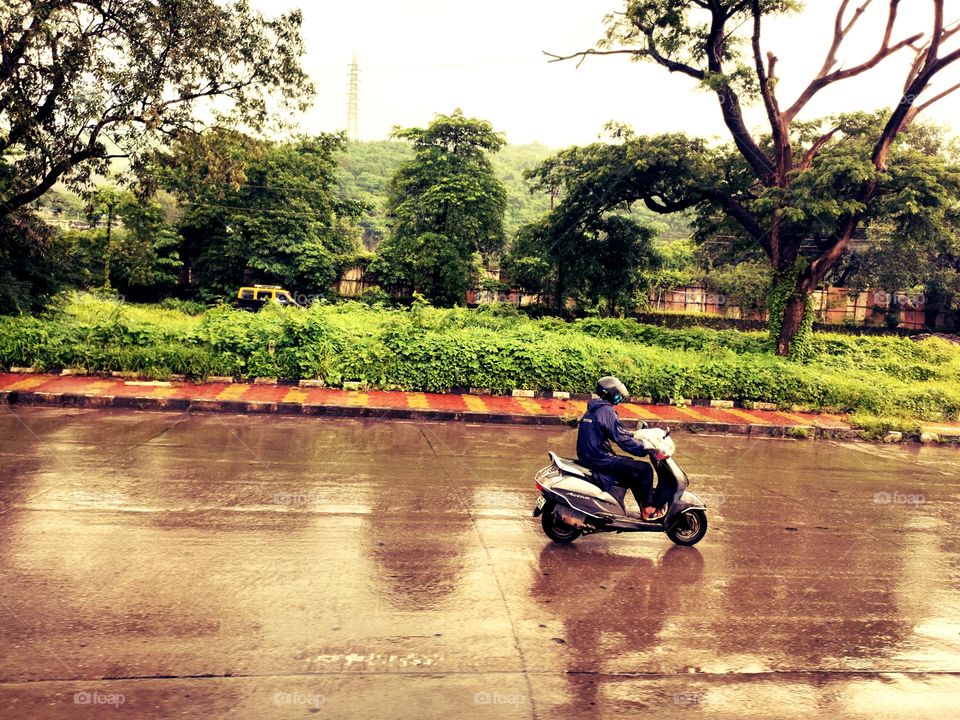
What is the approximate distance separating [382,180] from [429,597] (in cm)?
6544

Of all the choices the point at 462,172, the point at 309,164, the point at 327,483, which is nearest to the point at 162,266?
the point at 309,164

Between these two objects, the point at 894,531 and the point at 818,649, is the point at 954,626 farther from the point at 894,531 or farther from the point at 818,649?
the point at 894,531

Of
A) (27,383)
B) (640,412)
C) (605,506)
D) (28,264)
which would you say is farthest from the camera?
(28,264)

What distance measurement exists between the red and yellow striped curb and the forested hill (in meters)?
41.7

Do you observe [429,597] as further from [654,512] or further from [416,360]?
[416,360]

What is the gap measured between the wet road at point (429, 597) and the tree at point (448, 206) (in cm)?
2420

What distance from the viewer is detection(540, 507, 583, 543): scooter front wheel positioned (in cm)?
649

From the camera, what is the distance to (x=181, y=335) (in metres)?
13.9

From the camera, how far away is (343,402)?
12.5 metres

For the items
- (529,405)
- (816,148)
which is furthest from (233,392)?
(816,148)

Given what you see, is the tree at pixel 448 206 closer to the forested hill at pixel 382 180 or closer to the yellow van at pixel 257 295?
the yellow van at pixel 257 295

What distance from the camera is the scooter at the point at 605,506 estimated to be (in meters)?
6.35

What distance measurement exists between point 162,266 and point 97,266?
2.72 meters

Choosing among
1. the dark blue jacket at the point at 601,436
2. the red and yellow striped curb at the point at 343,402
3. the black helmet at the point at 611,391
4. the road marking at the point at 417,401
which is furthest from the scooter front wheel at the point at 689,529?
the road marking at the point at 417,401
